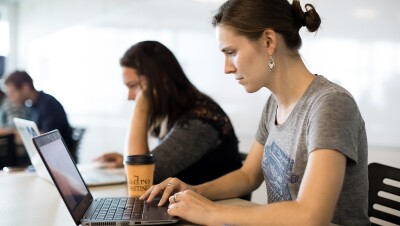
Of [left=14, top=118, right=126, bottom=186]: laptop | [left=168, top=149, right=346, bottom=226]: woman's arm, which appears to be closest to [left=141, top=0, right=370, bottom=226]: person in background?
[left=168, top=149, right=346, bottom=226]: woman's arm

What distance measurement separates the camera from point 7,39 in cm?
512

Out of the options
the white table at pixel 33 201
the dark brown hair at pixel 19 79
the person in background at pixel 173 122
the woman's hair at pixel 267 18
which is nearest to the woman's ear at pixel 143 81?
the person in background at pixel 173 122

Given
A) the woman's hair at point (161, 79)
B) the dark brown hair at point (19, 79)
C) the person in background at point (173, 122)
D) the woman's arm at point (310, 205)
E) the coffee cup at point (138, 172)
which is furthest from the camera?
the dark brown hair at point (19, 79)

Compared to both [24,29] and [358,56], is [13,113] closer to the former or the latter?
[24,29]

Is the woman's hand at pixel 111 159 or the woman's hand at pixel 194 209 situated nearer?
the woman's hand at pixel 194 209

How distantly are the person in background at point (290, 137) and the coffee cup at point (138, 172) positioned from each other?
7 centimetres

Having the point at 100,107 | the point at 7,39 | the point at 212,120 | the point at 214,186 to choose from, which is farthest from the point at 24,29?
the point at 214,186

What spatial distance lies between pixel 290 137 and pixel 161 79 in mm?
846

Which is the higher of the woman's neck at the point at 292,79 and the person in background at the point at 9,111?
the woman's neck at the point at 292,79

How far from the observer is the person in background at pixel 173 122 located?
1761 mm

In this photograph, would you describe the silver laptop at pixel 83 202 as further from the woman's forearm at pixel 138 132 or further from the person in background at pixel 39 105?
the person in background at pixel 39 105

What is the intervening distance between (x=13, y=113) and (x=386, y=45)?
263 centimetres

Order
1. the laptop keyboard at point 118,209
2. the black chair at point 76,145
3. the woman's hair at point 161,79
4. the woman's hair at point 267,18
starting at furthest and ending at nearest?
the black chair at point 76,145
the woman's hair at point 161,79
the woman's hair at point 267,18
the laptop keyboard at point 118,209

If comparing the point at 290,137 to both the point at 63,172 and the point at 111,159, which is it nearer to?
the point at 63,172
